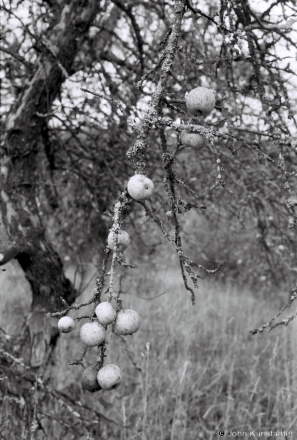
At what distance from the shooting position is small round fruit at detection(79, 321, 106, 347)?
841 millimetres

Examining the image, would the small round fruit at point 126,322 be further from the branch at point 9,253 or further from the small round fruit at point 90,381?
the branch at point 9,253

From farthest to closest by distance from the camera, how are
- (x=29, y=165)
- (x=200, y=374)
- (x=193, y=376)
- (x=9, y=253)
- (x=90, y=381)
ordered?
(x=193, y=376), (x=200, y=374), (x=29, y=165), (x=9, y=253), (x=90, y=381)

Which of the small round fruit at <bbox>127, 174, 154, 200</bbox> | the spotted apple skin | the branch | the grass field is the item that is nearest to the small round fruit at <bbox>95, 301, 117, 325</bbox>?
the small round fruit at <bbox>127, 174, 154, 200</bbox>

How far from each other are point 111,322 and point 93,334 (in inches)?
A: 1.6

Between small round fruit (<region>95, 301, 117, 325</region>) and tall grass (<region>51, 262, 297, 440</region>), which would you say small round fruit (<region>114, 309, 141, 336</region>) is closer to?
small round fruit (<region>95, 301, 117, 325</region>)

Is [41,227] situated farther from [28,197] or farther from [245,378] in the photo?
[245,378]

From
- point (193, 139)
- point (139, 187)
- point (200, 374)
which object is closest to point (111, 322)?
point (139, 187)

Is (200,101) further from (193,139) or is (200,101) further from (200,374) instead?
(200,374)

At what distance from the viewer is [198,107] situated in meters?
0.89

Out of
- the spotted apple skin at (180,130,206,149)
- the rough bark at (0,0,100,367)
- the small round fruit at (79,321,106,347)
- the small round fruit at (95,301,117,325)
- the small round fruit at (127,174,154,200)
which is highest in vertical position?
the rough bark at (0,0,100,367)

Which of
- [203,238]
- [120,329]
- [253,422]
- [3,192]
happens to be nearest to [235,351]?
[253,422]

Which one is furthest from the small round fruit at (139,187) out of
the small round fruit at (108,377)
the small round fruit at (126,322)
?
the small round fruit at (108,377)

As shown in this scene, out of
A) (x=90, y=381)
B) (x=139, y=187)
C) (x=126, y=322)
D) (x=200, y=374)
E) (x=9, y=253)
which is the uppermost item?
(x=200, y=374)

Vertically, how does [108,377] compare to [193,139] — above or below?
below
